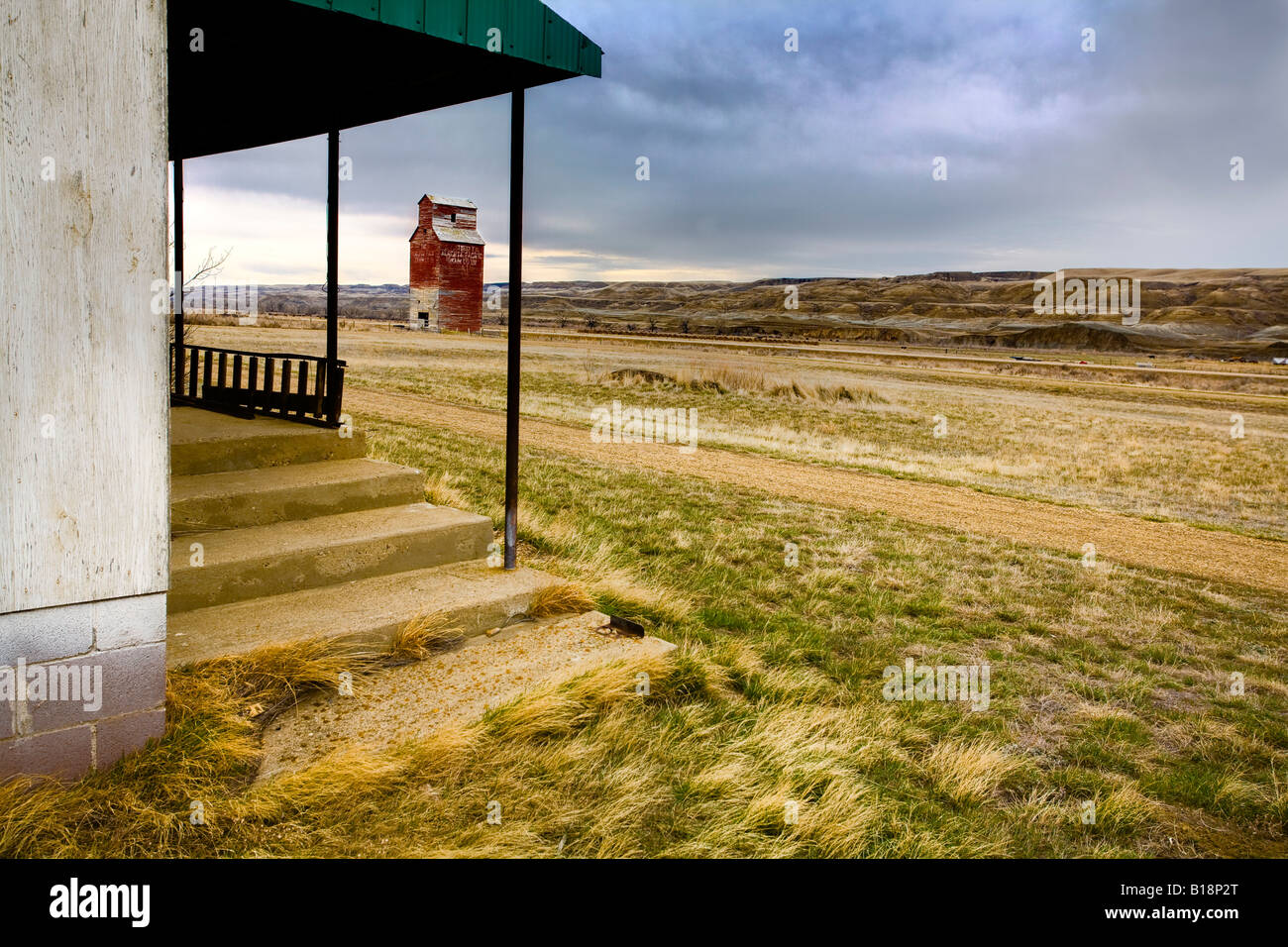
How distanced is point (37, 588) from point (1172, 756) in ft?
17.6

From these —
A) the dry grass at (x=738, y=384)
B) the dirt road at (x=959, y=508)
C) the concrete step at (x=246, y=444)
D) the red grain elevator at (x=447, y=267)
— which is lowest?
the dirt road at (x=959, y=508)

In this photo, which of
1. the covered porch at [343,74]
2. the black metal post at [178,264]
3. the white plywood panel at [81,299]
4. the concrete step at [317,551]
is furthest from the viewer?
the black metal post at [178,264]

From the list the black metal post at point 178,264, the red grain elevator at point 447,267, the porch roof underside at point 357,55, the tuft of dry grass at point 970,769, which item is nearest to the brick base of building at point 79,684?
the porch roof underside at point 357,55

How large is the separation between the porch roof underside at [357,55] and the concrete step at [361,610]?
9.91 ft

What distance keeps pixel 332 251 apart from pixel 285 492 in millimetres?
2688

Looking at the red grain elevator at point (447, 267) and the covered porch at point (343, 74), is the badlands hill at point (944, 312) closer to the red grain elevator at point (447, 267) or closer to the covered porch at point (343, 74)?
the red grain elevator at point (447, 267)

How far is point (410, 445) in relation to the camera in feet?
40.0

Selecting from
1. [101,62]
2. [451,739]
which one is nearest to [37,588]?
[451,739]

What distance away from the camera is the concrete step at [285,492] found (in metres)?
5.20

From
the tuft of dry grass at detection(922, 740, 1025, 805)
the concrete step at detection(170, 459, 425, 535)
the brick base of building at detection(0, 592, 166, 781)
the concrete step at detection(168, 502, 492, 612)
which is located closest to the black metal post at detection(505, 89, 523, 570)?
the concrete step at detection(168, 502, 492, 612)

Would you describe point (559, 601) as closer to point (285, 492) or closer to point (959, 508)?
point (285, 492)

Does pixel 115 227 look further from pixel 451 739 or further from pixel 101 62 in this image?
pixel 451 739

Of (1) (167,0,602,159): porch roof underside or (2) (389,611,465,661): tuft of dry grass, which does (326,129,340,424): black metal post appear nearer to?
(1) (167,0,602,159): porch roof underside

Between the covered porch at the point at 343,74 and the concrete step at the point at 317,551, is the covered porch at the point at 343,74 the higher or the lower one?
the higher one
